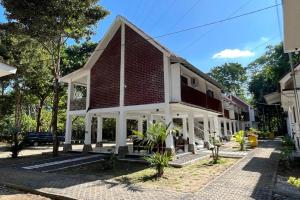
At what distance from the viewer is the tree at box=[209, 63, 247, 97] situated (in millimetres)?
61906

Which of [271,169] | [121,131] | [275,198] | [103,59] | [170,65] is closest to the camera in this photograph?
[275,198]

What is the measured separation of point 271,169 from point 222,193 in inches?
192

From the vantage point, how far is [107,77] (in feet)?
57.7

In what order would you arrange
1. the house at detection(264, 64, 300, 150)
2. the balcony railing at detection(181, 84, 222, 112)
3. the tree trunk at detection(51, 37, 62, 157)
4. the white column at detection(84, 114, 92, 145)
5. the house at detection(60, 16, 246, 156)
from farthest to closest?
the white column at detection(84, 114, 92, 145), the tree trunk at detection(51, 37, 62, 157), the balcony railing at detection(181, 84, 222, 112), the house at detection(60, 16, 246, 156), the house at detection(264, 64, 300, 150)

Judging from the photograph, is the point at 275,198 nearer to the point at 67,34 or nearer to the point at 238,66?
the point at 67,34

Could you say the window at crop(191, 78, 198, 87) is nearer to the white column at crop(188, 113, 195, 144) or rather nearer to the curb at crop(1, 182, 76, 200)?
the white column at crop(188, 113, 195, 144)

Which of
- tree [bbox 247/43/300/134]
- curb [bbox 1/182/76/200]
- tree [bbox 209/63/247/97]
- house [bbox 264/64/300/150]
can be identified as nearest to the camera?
curb [bbox 1/182/76/200]

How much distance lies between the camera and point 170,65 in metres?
14.9

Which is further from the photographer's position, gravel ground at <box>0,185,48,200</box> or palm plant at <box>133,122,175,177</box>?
palm plant at <box>133,122,175,177</box>

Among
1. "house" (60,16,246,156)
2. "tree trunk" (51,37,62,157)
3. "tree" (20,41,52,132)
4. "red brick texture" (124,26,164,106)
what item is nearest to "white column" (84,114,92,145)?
"house" (60,16,246,156)

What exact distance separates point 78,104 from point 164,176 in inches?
469

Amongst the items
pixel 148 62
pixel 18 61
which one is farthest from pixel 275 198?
pixel 18 61

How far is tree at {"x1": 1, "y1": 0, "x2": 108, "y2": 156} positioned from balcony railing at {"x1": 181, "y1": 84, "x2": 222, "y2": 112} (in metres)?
8.25

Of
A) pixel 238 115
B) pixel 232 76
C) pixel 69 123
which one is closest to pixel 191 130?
pixel 69 123
